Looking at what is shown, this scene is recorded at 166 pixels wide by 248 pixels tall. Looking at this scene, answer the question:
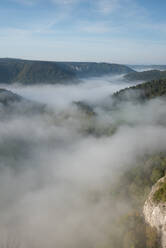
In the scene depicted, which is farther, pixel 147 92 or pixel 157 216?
pixel 147 92

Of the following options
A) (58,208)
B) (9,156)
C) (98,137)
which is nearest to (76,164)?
(98,137)

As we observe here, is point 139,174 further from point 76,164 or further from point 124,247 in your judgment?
point 76,164

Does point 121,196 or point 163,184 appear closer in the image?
point 163,184

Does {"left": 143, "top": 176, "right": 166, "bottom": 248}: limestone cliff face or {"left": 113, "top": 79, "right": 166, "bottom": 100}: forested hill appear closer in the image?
{"left": 143, "top": 176, "right": 166, "bottom": 248}: limestone cliff face

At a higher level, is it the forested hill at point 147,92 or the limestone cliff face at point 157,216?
the forested hill at point 147,92

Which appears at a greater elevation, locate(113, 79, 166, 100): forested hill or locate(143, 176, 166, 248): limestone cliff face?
locate(113, 79, 166, 100): forested hill

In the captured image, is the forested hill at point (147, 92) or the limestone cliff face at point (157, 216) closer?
the limestone cliff face at point (157, 216)

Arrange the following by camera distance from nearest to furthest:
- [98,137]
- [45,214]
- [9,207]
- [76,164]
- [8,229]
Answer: [8,229] → [45,214] → [9,207] → [76,164] → [98,137]

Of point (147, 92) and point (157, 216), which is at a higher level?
point (147, 92)
